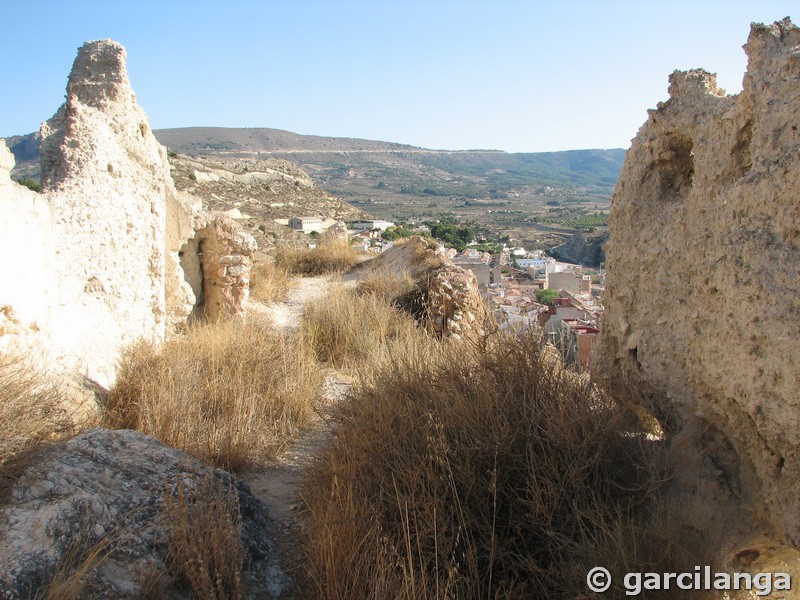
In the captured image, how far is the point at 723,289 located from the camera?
89.2 inches

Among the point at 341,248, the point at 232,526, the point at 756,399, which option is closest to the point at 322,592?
the point at 232,526

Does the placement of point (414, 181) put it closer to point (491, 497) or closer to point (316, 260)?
point (316, 260)

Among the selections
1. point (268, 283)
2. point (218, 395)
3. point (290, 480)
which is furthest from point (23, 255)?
point (268, 283)

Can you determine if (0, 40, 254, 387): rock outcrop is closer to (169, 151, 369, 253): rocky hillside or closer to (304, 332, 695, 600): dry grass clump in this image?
(304, 332, 695, 600): dry grass clump

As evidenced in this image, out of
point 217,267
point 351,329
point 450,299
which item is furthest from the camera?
point 450,299

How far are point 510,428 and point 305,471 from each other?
1309 mm

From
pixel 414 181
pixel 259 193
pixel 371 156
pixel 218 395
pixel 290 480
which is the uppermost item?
pixel 371 156

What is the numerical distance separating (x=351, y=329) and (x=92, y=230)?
9.82 feet

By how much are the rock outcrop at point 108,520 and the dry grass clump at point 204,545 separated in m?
0.04

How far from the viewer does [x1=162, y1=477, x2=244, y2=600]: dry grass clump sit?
2.19m

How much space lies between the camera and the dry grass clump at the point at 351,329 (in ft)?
20.5

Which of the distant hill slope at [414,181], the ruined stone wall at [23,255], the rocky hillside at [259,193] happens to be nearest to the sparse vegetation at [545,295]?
the rocky hillside at [259,193]

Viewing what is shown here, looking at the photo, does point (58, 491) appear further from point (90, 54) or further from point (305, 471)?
point (90, 54)

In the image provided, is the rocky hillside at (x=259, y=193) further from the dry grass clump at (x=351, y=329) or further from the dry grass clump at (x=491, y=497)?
the dry grass clump at (x=491, y=497)
